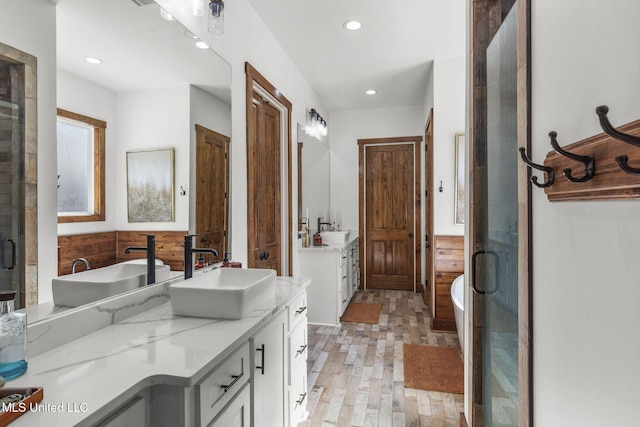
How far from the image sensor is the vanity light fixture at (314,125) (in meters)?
4.41

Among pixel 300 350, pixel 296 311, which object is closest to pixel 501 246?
pixel 296 311

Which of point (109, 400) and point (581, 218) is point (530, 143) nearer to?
point (581, 218)

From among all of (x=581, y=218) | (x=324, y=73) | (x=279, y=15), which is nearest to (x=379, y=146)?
(x=324, y=73)

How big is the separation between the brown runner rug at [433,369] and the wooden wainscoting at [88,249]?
2174 millimetres

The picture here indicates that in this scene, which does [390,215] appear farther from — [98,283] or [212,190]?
[98,283]

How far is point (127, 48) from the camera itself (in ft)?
5.16

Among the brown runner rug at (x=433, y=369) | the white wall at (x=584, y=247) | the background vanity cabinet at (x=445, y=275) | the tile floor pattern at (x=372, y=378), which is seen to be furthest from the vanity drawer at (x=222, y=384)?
the background vanity cabinet at (x=445, y=275)

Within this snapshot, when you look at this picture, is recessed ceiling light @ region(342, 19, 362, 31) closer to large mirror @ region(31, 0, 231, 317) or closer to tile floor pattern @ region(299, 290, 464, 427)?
large mirror @ region(31, 0, 231, 317)

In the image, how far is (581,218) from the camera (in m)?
0.82

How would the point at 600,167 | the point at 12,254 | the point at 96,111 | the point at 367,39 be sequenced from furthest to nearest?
the point at 367,39 < the point at 96,111 < the point at 12,254 < the point at 600,167

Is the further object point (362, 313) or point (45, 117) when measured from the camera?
point (362, 313)

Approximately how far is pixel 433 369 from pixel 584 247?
245 cm

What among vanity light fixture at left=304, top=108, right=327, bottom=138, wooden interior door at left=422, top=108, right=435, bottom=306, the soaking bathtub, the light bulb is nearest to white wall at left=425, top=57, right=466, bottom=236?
wooden interior door at left=422, top=108, right=435, bottom=306

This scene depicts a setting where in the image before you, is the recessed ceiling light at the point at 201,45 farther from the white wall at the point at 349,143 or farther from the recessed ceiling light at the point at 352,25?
the white wall at the point at 349,143
